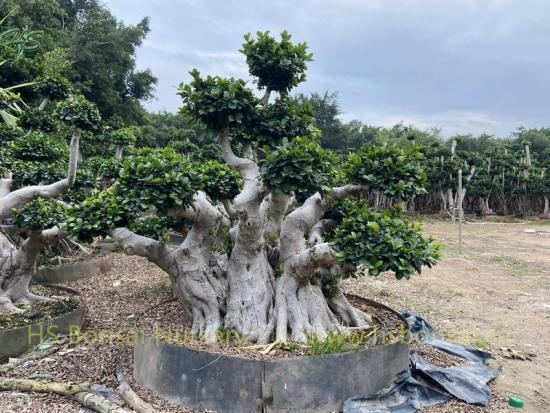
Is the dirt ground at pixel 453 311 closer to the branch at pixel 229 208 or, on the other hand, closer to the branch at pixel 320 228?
the branch at pixel 229 208

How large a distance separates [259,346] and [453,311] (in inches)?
155

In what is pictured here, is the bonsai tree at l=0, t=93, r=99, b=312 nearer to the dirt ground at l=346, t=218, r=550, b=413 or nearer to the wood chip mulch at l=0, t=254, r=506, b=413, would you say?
the wood chip mulch at l=0, t=254, r=506, b=413

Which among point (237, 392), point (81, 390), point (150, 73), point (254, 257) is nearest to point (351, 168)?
point (254, 257)

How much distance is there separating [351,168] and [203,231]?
1.49 metres

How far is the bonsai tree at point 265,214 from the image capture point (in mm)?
3576

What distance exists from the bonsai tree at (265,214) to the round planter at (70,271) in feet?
12.8

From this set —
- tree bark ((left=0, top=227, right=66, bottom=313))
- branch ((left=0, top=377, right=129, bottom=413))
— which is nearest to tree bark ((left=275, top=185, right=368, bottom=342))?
branch ((left=0, top=377, right=129, bottom=413))

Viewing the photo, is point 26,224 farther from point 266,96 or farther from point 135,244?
point 266,96

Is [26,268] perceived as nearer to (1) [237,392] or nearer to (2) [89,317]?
(2) [89,317]

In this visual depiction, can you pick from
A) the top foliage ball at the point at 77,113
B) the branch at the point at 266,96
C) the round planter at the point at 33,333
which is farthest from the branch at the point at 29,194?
the branch at the point at 266,96

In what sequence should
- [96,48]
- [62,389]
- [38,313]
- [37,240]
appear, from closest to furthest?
[62,389]
[38,313]
[37,240]
[96,48]

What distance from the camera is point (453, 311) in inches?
262

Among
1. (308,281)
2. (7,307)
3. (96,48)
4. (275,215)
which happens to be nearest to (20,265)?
(7,307)

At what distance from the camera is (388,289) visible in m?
7.86
